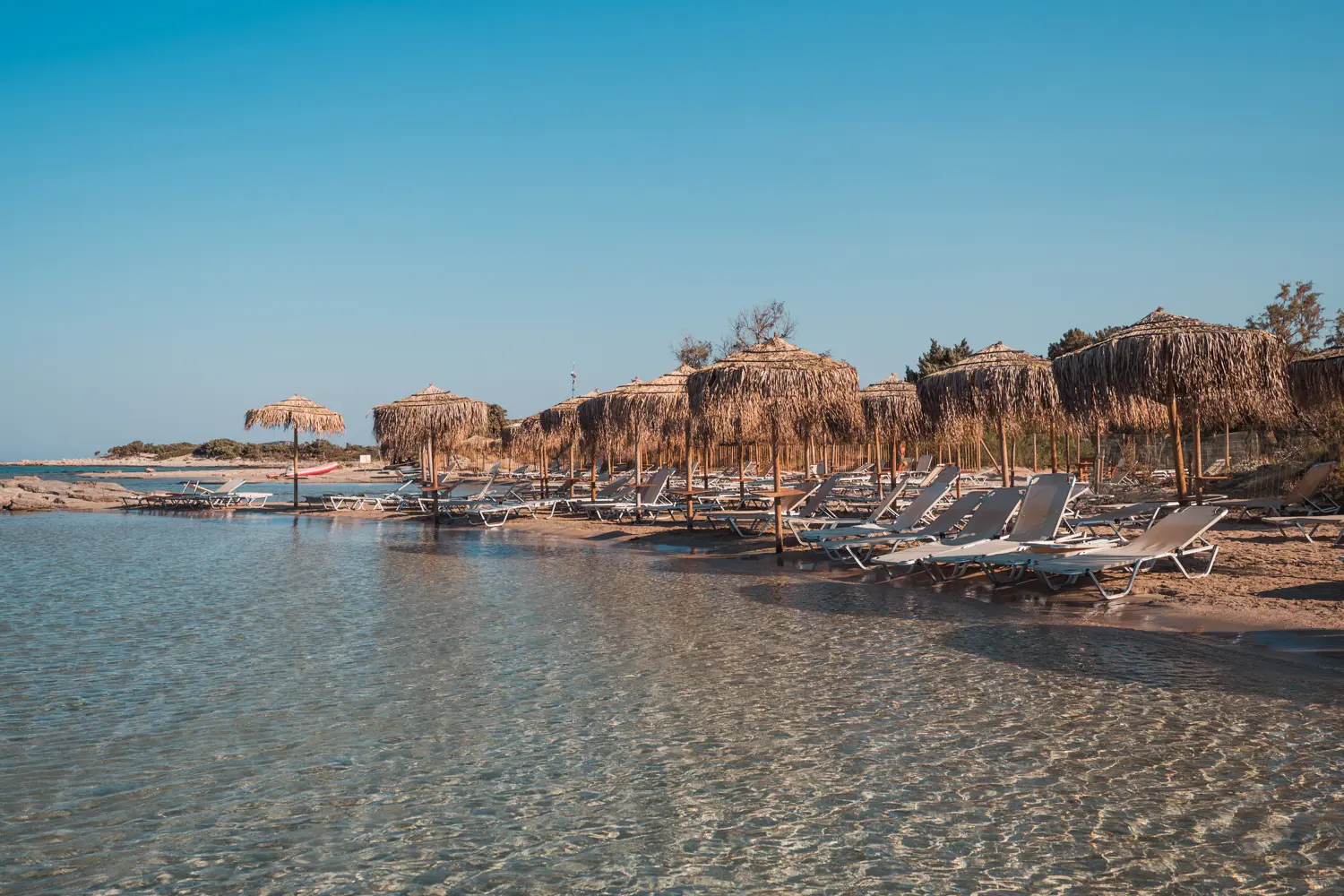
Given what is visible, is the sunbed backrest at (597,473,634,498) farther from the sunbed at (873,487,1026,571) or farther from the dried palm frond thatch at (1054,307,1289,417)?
the dried palm frond thatch at (1054,307,1289,417)

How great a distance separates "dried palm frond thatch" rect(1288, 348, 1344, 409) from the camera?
11422mm

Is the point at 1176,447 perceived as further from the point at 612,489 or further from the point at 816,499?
the point at 612,489

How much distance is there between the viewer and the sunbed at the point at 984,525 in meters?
9.65

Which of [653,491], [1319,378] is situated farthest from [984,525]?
[653,491]

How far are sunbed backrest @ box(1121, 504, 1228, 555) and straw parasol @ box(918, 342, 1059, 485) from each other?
4.68 metres

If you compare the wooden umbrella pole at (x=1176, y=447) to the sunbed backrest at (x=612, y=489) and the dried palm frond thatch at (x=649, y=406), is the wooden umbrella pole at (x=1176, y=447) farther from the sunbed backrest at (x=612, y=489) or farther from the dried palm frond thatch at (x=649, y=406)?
the sunbed backrest at (x=612, y=489)

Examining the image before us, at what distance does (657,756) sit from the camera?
4.21 m

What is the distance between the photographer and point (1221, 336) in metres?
9.85

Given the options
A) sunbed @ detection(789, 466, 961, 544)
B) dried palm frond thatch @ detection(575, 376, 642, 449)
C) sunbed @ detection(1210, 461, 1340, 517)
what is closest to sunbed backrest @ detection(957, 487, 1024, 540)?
sunbed @ detection(789, 466, 961, 544)

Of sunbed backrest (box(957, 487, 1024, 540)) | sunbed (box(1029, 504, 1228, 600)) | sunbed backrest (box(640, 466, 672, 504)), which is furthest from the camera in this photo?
sunbed backrest (box(640, 466, 672, 504))

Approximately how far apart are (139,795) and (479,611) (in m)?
4.22

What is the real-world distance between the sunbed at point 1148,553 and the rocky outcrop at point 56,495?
2516 centimetres

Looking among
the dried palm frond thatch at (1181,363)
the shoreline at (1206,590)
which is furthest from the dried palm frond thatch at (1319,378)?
the shoreline at (1206,590)

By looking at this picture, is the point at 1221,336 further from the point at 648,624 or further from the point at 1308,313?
the point at 1308,313
